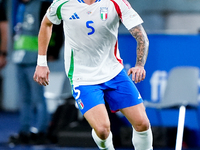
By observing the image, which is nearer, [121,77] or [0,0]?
[121,77]

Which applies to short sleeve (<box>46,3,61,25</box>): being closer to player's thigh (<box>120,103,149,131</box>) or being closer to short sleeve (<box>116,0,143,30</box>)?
short sleeve (<box>116,0,143,30</box>)

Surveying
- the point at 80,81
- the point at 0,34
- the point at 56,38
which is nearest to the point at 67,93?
the point at 56,38

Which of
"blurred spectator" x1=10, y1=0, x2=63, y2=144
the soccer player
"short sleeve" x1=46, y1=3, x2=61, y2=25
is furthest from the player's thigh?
"blurred spectator" x1=10, y1=0, x2=63, y2=144

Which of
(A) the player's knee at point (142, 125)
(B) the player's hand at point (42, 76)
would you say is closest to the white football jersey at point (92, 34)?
(B) the player's hand at point (42, 76)

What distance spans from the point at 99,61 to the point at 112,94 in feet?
1.03

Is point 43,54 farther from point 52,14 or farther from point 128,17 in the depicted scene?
point 128,17

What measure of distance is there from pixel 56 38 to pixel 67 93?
3.33 ft

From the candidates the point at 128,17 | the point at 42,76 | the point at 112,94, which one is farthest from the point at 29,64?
the point at 128,17

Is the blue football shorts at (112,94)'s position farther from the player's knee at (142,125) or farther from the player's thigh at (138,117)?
the player's knee at (142,125)

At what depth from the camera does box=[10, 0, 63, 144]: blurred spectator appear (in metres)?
6.50

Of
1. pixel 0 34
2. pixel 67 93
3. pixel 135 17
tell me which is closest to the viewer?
pixel 135 17

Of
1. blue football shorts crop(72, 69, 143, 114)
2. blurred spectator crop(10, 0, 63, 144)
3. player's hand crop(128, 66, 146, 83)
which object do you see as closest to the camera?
player's hand crop(128, 66, 146, 83)

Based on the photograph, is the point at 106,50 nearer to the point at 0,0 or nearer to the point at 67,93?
the point at 0,0

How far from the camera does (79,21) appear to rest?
4215 millimetres
